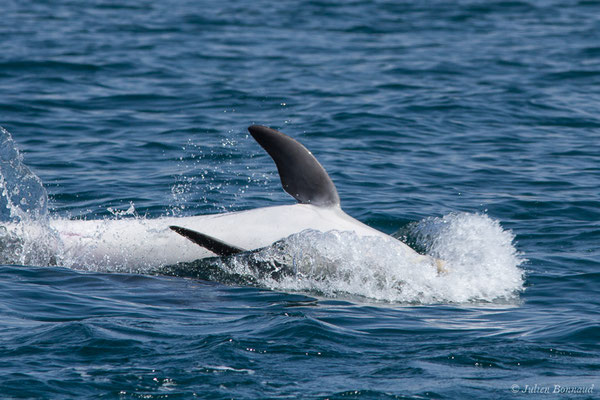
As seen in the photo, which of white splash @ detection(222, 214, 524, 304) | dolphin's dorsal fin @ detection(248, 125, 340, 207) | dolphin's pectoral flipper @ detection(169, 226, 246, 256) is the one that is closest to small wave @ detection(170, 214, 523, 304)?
white splash @ detection(222, 214, 524, 304)

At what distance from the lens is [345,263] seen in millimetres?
10102

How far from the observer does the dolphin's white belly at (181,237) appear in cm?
1038

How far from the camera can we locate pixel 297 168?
10328 mm

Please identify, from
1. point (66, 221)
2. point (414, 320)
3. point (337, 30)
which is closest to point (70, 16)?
point (337, 30)

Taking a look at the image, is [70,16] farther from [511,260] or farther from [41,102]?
[511,260]

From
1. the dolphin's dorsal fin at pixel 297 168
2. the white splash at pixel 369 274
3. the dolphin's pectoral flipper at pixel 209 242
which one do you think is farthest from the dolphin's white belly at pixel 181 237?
the dolphin's pectoral flipper at pixel 209 242

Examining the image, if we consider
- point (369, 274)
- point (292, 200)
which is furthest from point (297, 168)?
point (292, 200)

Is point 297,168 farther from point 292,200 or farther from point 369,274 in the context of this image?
point 292,200

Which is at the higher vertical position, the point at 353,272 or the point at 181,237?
the point at 181,237

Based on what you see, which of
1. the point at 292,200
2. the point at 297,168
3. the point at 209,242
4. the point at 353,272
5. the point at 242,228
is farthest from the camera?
the point at 292,200

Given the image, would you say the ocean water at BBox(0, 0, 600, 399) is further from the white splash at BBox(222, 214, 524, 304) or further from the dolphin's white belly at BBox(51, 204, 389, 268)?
the dolphin's white belly at BBox(51, 204, 389, 268)

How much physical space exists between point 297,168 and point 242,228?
36.1 inches

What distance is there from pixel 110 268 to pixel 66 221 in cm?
89

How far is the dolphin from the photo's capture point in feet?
33.8
